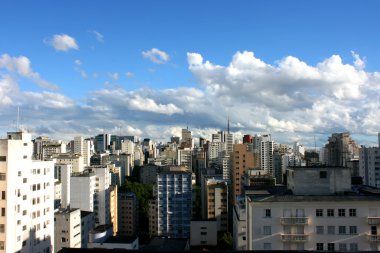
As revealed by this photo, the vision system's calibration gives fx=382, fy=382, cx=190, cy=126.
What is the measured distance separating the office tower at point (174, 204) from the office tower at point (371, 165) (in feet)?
131

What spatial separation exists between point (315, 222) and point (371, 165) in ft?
227

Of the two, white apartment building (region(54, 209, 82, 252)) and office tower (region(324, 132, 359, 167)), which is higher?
office tower (region(324, 132, 359, 167))

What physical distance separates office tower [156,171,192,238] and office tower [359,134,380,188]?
4002 cm

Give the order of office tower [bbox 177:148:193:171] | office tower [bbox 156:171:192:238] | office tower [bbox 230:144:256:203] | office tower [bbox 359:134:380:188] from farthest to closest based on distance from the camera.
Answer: office tower [bbox 177:148:193:171], office tower [bbox 230:144:256:203], office tower [bbox 359:134:380:188], office tower [bbox 156:171:192:238]

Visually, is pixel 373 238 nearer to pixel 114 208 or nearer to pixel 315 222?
pixel 315 222

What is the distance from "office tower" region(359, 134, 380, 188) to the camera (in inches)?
3182

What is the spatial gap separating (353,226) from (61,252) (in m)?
15.3

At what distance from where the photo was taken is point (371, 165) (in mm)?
81875

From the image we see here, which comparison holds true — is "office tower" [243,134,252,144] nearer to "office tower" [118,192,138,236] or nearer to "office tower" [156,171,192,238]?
"office tower" [118,192,138,236]

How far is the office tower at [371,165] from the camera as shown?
80.8 metres

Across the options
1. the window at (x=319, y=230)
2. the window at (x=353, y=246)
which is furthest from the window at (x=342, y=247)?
the window at (x=319, y=230)

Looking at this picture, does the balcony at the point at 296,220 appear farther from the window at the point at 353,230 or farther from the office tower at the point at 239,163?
the office tower at the point at 239,163

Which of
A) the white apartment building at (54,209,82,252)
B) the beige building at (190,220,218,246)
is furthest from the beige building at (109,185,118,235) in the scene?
the white apartment building at (54,209,82,252)

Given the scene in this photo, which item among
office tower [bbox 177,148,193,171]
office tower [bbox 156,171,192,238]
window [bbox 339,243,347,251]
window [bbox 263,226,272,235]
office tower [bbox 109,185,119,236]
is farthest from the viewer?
office tower [bbox 177,148,193,171]
